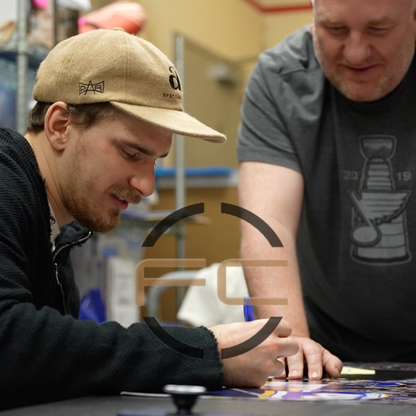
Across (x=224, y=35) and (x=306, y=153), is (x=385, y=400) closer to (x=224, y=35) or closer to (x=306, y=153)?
(x=306, y=153)

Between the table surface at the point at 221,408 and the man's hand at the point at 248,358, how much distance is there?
0.30 ft

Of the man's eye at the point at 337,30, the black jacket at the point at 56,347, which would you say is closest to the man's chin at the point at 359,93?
the man's eye at the point at 337,30

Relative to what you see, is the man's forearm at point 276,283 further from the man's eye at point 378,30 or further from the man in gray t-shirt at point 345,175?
the man's eye at point 378,30

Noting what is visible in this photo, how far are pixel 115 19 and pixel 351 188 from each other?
1.17 meters

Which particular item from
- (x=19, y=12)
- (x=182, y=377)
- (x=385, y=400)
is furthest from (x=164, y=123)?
(x=19, y=12)

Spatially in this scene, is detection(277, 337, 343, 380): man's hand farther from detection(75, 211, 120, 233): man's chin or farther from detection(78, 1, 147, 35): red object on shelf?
detection(78, 1, 147, 35): red object on shelf

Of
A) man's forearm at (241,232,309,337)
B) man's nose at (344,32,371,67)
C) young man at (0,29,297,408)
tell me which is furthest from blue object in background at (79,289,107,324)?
man's nose at (344,32,371,67)

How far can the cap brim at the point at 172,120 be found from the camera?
922 mm

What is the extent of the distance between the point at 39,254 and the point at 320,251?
65 centimetres

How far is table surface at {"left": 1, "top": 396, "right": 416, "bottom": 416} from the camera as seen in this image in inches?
23.7

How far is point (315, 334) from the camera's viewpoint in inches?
53.6

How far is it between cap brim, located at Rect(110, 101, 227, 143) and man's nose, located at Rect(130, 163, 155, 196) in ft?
0.30

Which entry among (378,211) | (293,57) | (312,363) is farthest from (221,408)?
(293,57)

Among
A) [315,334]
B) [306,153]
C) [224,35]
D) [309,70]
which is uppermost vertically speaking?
[224,35]
